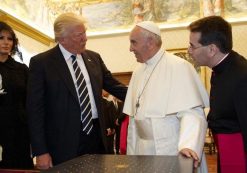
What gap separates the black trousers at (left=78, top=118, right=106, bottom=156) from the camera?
9.98ft

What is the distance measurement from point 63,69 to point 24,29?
833 centimetres

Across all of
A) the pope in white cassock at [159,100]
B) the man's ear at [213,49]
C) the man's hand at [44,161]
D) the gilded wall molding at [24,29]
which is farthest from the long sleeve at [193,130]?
the gilded wall molding at [24,29]

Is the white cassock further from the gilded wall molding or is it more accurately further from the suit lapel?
the gilded wall molding

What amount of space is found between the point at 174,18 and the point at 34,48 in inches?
191

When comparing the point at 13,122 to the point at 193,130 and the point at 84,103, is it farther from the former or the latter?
the point at 193,130

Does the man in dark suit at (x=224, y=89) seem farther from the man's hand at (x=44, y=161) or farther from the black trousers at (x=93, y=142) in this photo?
the man's hand at (x=44, y=161)

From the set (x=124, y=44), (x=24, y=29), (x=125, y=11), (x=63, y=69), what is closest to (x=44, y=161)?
(x=63, y=69)

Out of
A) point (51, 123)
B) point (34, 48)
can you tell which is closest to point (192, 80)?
point (51, 123)

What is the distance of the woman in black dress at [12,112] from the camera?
3314 millimetres

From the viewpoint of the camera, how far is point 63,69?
310 cm

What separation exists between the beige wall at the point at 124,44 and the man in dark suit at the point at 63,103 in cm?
856

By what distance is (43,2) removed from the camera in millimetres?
12852

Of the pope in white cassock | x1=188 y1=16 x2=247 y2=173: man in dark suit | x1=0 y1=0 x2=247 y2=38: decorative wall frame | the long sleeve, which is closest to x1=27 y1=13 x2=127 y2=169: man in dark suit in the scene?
the pope in white cassock

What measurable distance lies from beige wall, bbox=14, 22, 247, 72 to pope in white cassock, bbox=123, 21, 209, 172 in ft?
29.0
